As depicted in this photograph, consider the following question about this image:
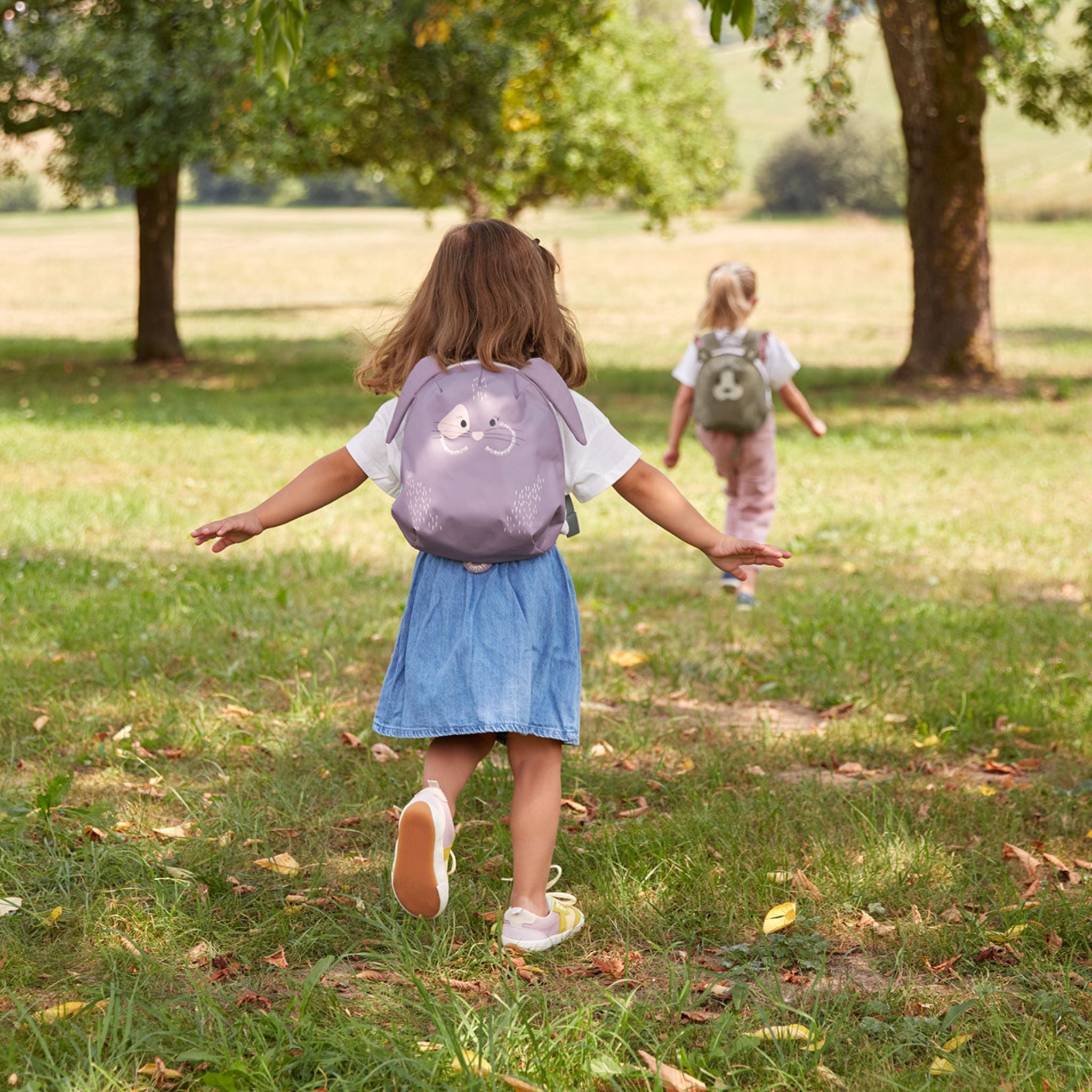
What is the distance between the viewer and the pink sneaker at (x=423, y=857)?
2885 mm

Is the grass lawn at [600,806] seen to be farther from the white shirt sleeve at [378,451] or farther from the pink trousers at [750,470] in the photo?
the white shirt sleeve at [378,451]

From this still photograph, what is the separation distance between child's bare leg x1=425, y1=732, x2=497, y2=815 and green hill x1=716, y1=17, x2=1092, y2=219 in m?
42.7

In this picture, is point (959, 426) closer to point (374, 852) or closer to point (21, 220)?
point (374, 852)

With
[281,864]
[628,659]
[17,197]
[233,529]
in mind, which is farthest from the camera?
[17,197]

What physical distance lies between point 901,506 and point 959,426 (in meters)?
3.78

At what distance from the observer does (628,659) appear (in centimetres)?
552

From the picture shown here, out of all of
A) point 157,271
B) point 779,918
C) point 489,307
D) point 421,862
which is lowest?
point 779,918

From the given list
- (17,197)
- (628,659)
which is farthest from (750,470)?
(17,197)

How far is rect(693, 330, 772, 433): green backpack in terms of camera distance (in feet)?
21.0

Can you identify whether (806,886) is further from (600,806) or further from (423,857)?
(423,857)

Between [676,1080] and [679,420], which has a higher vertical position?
[679,420]

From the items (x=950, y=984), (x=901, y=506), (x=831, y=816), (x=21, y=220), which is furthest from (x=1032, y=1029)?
(x=21, y=220)

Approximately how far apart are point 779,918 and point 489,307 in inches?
64.2

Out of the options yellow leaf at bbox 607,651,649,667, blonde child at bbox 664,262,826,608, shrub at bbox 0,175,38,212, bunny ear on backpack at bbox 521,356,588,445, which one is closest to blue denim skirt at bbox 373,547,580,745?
bunny ear on backpack at bbox 521,356,588,445
